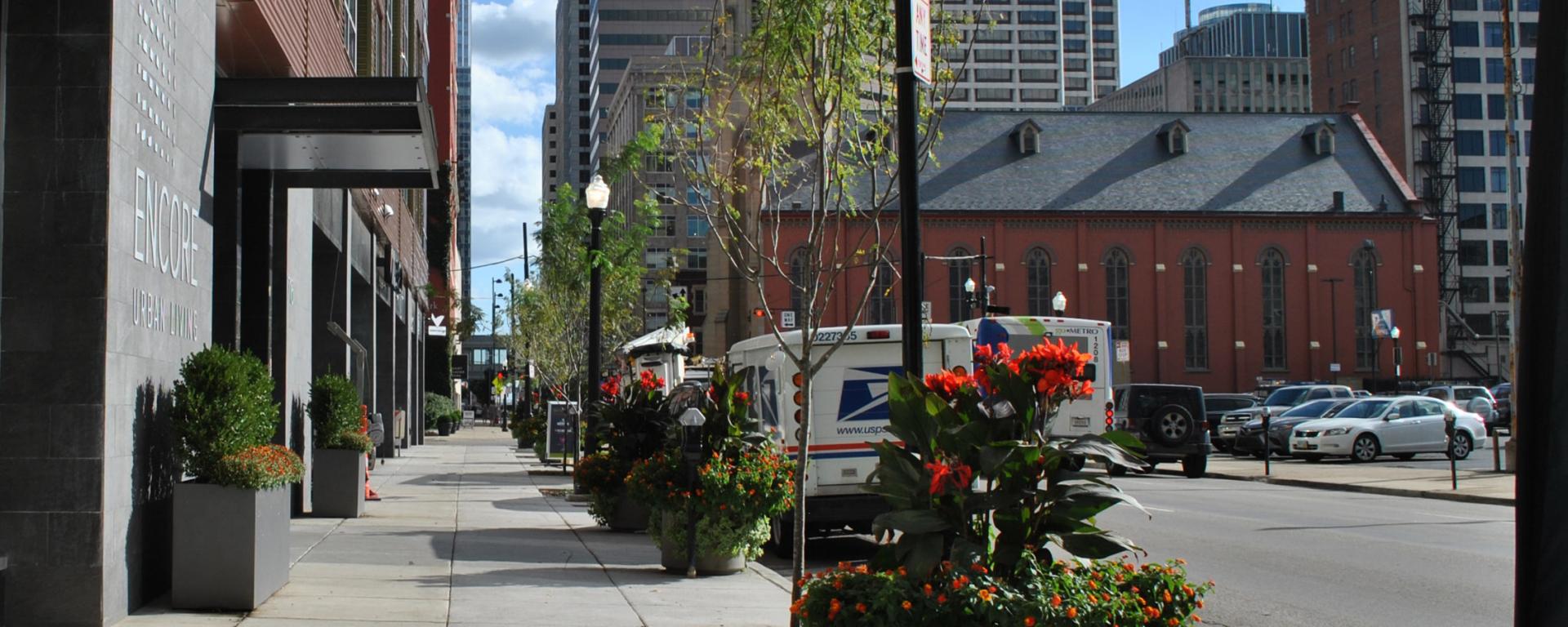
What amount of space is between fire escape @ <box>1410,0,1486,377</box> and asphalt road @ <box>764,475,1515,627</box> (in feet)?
321

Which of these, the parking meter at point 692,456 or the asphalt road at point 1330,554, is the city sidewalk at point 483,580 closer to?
the parking meter at point 692,456

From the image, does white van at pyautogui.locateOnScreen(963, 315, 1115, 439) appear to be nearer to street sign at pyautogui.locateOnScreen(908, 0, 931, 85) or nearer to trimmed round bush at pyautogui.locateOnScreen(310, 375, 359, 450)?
trimmed round bush at pyautogui.locateOnScreen(310, 375, 359, 450)

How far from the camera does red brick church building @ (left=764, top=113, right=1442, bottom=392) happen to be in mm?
79625

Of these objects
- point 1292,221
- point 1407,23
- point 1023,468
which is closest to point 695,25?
point 1407,23

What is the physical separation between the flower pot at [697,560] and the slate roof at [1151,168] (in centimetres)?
6550

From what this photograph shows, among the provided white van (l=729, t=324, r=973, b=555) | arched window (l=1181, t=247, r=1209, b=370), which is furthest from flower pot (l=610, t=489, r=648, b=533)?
arched window (l=1181, t=247, r=1209, b=370)

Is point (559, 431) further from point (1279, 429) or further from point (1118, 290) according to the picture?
point (1118, 290)

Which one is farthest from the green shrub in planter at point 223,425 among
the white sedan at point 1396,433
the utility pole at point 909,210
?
the white sedan at point 1396,433

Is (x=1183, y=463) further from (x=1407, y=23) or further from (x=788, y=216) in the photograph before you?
(x=1407, y=23)

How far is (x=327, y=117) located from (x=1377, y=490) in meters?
18.6

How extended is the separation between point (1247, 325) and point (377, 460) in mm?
59804

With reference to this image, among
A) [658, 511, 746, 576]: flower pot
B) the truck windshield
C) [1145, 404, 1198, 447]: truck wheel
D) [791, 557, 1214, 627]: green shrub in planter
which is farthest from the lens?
the truck windshield

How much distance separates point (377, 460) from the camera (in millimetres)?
33594

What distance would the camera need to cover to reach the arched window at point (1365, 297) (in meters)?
81.1
